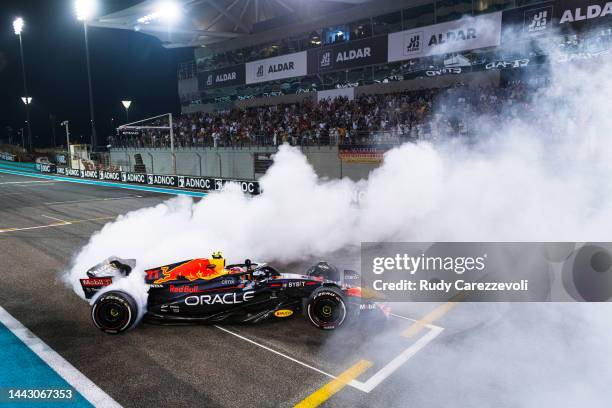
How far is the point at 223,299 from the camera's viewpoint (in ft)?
21.0

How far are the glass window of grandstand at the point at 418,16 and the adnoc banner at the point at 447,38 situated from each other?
0.32m

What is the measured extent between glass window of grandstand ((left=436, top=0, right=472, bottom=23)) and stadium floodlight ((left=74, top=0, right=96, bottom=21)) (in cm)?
2114

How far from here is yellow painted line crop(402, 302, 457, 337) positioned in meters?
6.25

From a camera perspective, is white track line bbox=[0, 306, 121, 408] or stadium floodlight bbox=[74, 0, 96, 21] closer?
white track line bbox=[0, 306, 121, 408]

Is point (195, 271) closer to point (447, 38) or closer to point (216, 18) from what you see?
point (447, 38)

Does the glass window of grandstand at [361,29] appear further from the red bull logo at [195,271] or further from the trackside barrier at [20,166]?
the trackside barrier at [20,166]

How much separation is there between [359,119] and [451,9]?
21.6 ft

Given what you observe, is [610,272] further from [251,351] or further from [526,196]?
[251,351]

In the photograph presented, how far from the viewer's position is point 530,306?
23.3 ft

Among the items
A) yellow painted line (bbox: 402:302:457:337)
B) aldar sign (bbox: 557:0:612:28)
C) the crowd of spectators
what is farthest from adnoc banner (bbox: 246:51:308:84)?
yellow painted line (bbox: 402:302:457:337)

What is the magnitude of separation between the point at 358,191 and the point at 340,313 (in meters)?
7.09

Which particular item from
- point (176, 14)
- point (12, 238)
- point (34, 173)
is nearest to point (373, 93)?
point (176, 14)

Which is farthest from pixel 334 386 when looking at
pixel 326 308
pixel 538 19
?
pixel 538 19

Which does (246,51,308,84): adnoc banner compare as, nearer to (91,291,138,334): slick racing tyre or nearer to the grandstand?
the grandstand
